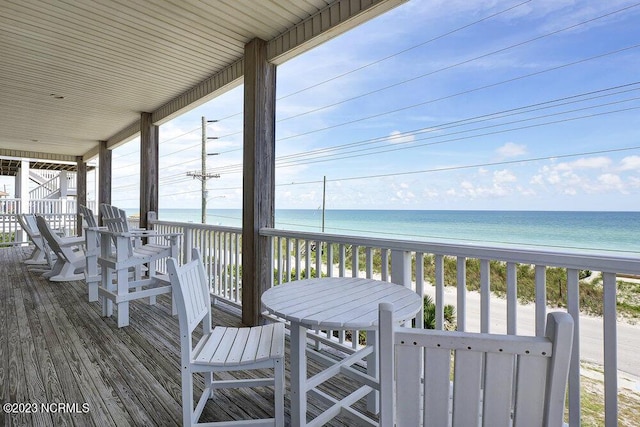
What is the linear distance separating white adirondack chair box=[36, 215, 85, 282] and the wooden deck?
39.0 inches

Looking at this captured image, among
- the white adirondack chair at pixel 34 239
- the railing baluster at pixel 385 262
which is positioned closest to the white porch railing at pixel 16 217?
the white adirondack chair at pixel 34 239

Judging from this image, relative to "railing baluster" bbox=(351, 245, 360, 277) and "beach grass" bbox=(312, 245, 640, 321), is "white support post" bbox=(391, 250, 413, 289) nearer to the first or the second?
"railing baluster" bbox=(351, 245, 360, 277)

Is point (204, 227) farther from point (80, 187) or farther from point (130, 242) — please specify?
point (80, 187)

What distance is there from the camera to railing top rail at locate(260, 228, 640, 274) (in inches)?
54.4

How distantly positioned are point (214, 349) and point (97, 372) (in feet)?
4.19

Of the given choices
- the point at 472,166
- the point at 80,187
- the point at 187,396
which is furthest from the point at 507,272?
the point at 472,166

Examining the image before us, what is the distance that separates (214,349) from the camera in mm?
1610

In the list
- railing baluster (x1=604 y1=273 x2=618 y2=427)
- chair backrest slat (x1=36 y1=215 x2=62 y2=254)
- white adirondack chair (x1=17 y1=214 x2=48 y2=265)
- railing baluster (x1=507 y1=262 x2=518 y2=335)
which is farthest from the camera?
white adirondack chair (x1=17 y1=214 x2=48 y2=265)

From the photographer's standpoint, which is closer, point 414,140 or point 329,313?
point 329,313

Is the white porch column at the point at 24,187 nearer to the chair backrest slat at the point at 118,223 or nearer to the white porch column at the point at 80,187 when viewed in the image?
the white porch column at the point at 80,187

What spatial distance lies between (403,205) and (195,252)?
1023 inches

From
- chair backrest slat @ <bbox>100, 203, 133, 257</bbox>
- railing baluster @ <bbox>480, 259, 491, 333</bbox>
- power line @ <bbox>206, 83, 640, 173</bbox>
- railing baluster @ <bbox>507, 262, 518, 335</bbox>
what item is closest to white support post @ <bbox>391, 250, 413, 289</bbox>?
railing baluster @ <bbox>480, 259, 491, 333</bbox>

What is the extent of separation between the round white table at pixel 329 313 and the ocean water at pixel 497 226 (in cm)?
1496

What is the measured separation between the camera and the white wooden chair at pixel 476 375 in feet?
2.12
